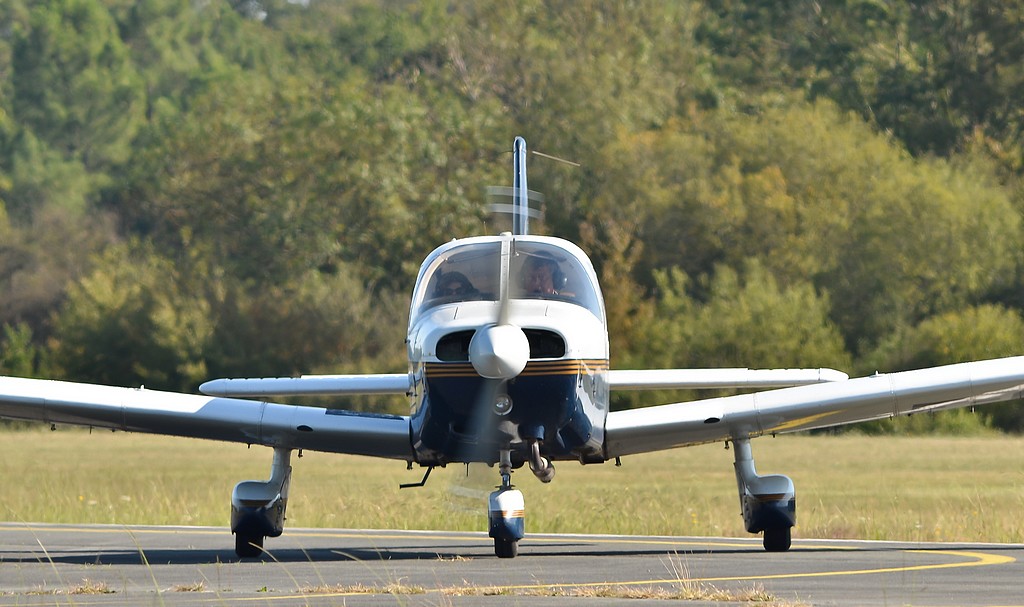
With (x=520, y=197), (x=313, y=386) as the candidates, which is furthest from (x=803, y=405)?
(x=313, y=386)

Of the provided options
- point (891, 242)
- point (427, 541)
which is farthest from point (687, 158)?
point (427, 541)

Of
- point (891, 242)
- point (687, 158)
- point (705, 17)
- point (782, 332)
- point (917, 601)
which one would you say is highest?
point (705, 17)

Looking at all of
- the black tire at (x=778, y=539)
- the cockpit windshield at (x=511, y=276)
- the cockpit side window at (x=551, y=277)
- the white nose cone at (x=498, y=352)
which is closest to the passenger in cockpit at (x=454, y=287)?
the cockpit windshield at (x=511, y=276)

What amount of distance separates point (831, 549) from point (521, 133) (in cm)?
4326

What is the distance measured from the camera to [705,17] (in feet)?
250

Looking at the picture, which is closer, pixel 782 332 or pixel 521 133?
pixel 782 332

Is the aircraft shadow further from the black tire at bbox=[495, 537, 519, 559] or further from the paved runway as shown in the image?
the black tire at bbox=[495, 537, 519, 559]

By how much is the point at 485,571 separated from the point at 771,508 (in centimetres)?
305

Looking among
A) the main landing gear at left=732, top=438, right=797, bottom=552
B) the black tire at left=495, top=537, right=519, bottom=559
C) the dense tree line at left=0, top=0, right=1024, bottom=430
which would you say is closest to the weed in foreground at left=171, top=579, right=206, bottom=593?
the black tire at left=495, top=537, right=519, bottom=559

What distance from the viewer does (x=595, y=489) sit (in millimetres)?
26000

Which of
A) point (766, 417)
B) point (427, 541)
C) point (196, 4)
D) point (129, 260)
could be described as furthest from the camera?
point (196, 4)

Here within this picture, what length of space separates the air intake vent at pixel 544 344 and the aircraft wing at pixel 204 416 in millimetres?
1819

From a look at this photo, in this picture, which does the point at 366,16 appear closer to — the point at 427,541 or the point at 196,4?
the point at 196,4

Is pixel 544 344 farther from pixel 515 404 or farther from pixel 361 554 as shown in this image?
pixel 361 554
